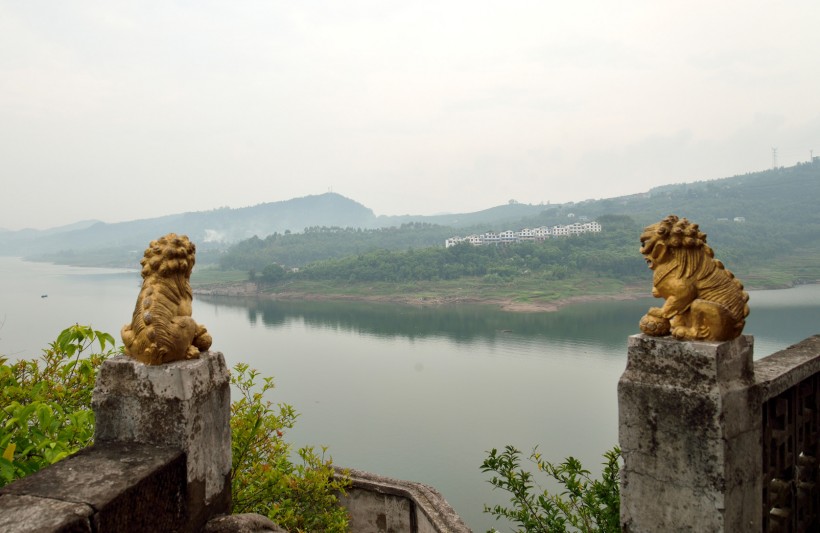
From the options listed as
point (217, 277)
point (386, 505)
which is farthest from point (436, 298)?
point (386, 505)

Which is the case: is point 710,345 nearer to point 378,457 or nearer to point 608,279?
point 378,457

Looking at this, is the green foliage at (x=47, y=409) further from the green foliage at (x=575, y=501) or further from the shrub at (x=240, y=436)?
the green foliage at (x=575, y=501)

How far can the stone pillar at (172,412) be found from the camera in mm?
1720

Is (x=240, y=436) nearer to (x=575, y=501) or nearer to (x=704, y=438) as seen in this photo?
(x=575, y=501)

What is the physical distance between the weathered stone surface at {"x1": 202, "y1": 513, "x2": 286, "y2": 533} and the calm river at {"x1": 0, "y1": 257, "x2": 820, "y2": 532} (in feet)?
15.4

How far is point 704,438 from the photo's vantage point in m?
1.76

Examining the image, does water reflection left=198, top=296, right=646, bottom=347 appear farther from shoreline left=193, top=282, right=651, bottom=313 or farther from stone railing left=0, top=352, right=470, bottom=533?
stone railing left=0, top=352, right=470, bottom=533

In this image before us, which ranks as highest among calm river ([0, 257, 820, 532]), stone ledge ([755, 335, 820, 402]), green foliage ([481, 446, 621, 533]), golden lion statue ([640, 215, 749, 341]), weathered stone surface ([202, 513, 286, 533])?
golden lion statue ([640, 215, 749, 341])

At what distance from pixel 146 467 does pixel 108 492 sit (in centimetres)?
15

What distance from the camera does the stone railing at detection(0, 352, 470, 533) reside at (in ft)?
4.53

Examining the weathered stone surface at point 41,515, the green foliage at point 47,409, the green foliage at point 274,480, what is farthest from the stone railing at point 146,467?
the green foliage at point 274,480

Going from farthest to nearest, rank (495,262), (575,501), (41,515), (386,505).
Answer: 1. (495,262)
2. (386,505)
3. (575,501)
4. (41,515)

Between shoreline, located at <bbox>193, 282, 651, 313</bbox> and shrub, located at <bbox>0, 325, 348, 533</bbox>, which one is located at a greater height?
shrub, located at <bbox>0, 325, 348, 533</bbox>

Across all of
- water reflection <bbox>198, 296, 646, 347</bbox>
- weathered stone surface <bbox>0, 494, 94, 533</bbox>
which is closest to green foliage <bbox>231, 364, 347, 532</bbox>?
weathered stone surface <bbox>0, 494, 94, 533</bbox>
